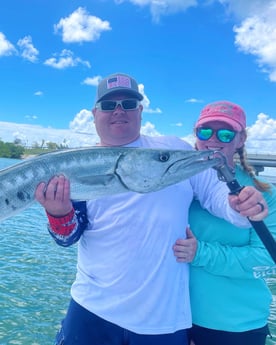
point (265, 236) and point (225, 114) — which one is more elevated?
point (225, 114)

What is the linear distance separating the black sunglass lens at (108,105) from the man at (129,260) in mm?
879

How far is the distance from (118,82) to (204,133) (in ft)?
3.27

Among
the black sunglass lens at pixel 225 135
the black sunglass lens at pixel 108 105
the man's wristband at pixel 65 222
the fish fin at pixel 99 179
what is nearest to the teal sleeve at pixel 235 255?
the black sunglass lens at pixel 225 135

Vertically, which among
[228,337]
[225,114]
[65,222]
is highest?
[225,114]

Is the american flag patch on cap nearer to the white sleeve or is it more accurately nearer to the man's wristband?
the white sleeve

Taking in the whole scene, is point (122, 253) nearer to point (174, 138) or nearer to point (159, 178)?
point (159, 178)

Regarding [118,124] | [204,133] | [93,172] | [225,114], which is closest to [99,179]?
[93,172]

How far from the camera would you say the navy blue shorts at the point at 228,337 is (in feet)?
9.76

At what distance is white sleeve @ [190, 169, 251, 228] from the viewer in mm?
2777

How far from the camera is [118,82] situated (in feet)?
10.8

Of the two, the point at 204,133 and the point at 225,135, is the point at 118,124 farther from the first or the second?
the point at 225,135

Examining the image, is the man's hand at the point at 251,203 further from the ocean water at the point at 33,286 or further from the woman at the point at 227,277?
the ocean water at the point at 33,286

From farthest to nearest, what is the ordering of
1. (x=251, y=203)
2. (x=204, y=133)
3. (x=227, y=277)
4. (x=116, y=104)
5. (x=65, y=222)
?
(x=204, y=133) → (x=116, y=104) → (x=227, y=277) → (x=65, y=222) → (x=251, y=203)

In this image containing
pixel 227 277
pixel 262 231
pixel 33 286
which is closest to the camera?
pixel 262 231
